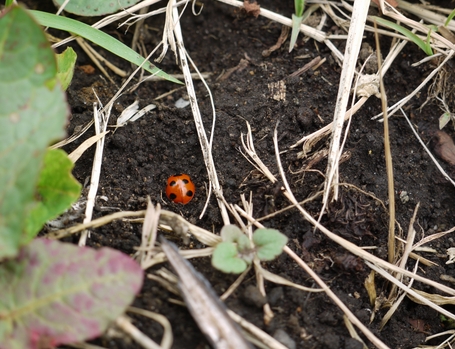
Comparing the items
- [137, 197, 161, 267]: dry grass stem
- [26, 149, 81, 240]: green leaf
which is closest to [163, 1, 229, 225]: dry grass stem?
[137, 197, 161, 267]: dry grass stem

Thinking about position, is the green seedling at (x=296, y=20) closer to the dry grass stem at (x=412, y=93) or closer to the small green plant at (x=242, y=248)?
the dry grass stem at (x=412, y=93)

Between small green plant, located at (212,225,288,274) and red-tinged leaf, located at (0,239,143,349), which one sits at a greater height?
red-tinged leaf, located at (0,239,143,349)

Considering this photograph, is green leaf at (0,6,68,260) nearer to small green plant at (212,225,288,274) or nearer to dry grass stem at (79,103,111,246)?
dry grass stem at (79,103,111,246)

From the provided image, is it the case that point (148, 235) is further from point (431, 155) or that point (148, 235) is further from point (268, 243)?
point (431, 155)

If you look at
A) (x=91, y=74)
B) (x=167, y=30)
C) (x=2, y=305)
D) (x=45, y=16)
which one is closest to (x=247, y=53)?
(x=167, y=30)

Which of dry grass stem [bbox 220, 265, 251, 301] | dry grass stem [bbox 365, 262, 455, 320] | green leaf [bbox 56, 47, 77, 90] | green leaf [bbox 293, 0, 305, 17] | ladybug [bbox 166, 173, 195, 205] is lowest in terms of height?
dry grass stem [bbox 365, 262, 455, 320]

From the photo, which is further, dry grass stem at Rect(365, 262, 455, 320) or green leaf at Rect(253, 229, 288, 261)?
dry grass stem at Rect(365, 262, 455, 320)

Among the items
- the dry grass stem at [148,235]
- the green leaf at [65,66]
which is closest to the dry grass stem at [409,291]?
the dry grass stem at [148,235]
